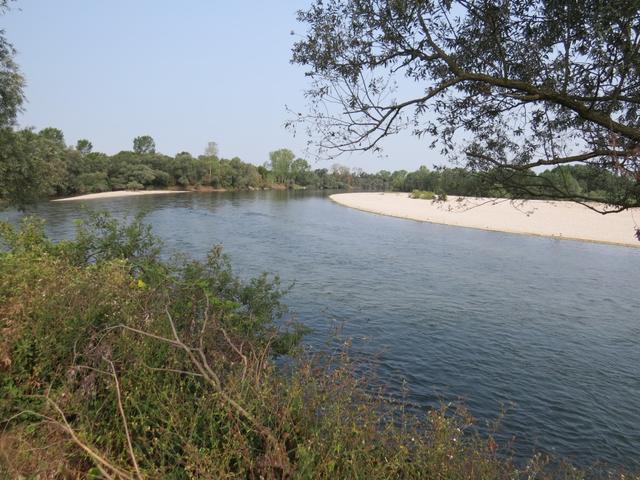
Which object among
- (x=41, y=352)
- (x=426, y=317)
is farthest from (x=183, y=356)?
(x=426, y=317)

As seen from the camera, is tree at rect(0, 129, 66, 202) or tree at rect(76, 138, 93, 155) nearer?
tree at rect(0, 129, 66, 202)

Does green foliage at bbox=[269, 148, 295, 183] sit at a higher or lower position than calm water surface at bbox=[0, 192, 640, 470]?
higher

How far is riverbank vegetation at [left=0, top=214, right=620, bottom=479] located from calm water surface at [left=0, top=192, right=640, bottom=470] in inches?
121

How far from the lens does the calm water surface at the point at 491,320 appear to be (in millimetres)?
7434

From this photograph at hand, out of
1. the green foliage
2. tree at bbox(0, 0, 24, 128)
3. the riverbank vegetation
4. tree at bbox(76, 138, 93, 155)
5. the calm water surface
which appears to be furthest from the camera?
the green foliage

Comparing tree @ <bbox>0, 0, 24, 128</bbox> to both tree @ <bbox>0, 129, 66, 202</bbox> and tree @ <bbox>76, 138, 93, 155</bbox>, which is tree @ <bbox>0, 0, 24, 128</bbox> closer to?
tree @ <bbox>0, 129, 66, 202</bbox>

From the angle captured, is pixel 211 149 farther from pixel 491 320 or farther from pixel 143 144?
pixel 491 320

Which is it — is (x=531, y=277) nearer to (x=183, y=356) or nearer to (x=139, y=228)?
(x=139, y=228)

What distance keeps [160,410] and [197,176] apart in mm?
90314

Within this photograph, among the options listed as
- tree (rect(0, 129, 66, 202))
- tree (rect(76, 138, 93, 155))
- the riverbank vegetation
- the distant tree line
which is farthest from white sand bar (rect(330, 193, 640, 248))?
tree (rect(76, 138, 93, 155))

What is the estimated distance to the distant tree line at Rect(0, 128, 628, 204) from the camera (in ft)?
18.4

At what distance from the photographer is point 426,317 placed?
12.2m

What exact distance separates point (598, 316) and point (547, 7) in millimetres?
11658

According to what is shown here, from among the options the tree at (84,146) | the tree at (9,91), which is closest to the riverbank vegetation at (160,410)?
the tree at (9,91)
